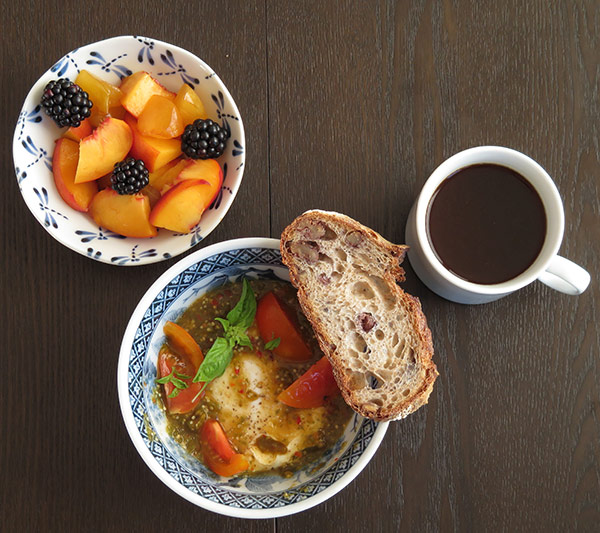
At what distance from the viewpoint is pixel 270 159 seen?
4.72 ft

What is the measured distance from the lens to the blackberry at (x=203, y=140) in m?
1.29

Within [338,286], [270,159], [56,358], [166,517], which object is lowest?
[166,517]

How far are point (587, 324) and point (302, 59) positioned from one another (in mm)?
874

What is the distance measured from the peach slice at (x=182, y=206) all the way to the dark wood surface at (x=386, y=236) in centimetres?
13

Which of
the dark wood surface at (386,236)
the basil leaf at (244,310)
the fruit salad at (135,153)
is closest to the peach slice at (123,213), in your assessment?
the fruit salad at (135,153)

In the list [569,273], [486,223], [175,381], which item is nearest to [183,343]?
[175,381]

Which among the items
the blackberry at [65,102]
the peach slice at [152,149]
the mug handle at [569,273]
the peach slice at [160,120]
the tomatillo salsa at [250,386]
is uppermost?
the blackberry at [65,102]

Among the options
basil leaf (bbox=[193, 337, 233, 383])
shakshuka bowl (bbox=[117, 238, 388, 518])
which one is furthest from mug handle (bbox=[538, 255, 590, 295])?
basil leaf (bbox=[193, 337, 233, 383])

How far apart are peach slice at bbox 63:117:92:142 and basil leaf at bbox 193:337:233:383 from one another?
0.50 m

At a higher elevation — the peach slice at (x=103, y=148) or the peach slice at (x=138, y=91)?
the peach slice at (x=138, y=91)

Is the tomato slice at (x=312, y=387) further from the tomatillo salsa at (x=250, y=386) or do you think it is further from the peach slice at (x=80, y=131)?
the peach slice at (x=80, y=131)

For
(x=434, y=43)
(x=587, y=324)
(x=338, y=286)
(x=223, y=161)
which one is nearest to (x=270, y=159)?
(x=223, y=161)

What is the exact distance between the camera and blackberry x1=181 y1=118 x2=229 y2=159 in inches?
50.7

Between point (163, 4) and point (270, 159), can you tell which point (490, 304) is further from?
point (163, 4)
